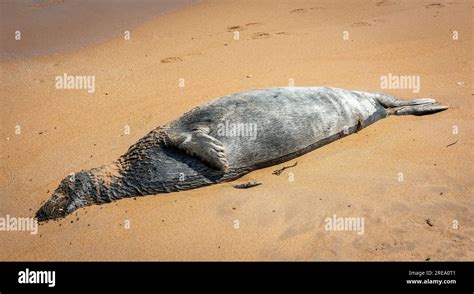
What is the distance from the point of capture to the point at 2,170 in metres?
4.77

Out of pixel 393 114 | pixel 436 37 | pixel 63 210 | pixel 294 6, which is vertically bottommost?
pixel 63 210

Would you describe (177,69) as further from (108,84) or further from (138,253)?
(138,253)

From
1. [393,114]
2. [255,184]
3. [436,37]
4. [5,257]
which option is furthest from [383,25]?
[5,257]

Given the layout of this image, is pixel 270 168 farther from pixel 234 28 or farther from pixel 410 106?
pixel 234 28

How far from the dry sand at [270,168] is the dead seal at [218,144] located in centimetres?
12

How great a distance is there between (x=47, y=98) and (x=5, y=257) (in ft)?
11.7

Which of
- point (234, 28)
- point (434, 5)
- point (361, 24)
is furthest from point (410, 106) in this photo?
point (434, 5)

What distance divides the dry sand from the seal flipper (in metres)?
0.23

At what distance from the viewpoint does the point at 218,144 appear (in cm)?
400

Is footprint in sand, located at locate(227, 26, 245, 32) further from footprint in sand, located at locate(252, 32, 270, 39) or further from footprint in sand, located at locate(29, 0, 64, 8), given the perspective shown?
footprint in sand, located at locate(29, 0, 64, 8)

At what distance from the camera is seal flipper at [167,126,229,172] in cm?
391

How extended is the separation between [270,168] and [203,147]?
2.38 feet

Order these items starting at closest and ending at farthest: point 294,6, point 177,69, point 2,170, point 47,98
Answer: point 2,170, point 47,98, point 177,69, point 294,6

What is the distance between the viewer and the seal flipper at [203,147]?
154 inches
